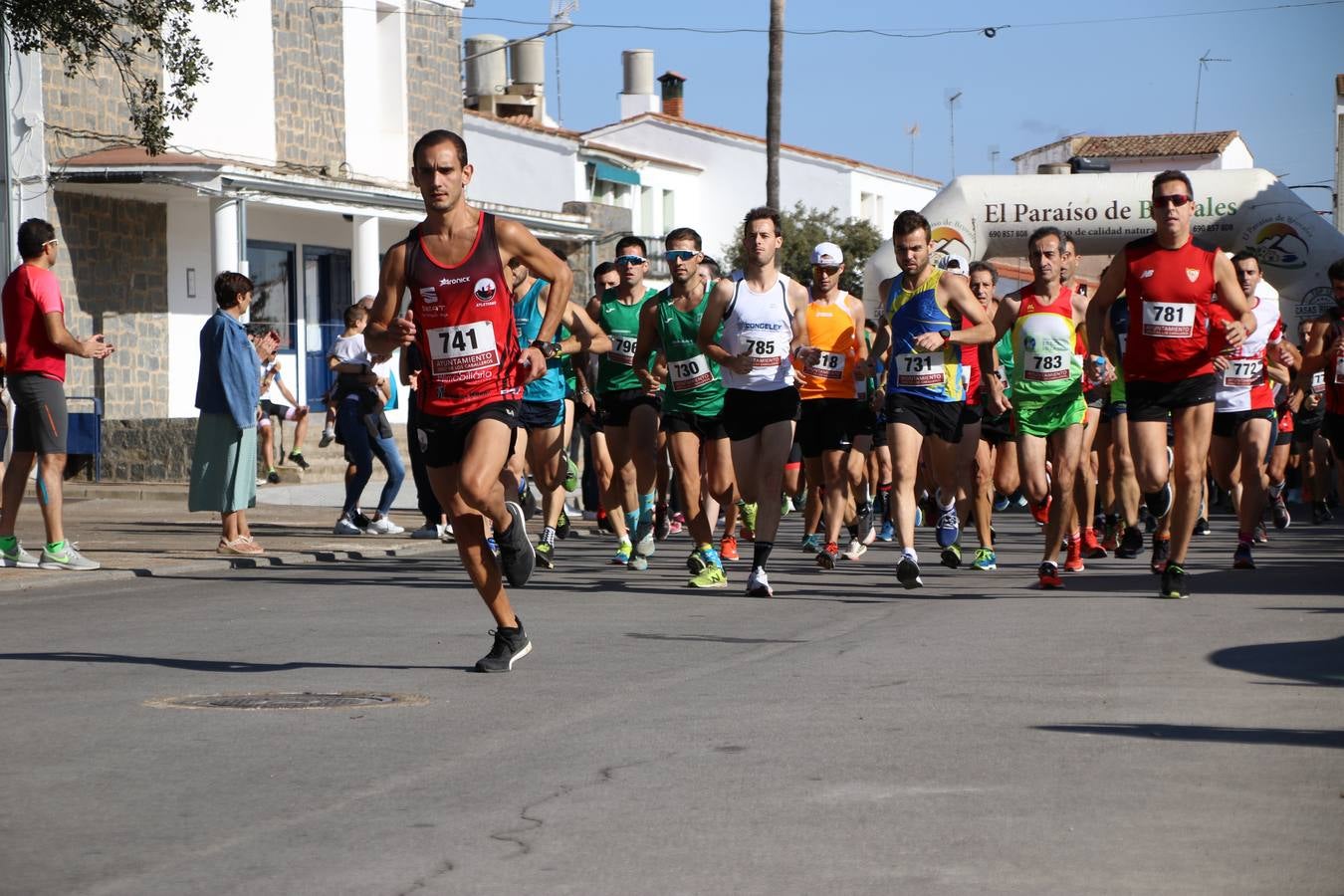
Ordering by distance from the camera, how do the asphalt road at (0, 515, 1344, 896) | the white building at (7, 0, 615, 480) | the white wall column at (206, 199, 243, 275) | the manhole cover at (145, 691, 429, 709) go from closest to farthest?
the asphalt road at (0, 515, 1344, 896) < the manhole cover at (145, 691, 429, 709) < the white building at (7, 0, 615, 480) < the white wall column at (206, 199, 243, 275)

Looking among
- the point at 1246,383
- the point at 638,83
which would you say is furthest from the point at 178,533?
the point at 638,83

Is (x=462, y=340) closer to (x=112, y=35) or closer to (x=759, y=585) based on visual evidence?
(x=759, y=585)

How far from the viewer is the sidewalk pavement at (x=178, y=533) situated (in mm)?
13945

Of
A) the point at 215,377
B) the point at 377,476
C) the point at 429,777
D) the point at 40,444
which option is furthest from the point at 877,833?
the point at 377,476

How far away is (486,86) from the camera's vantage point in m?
57.5

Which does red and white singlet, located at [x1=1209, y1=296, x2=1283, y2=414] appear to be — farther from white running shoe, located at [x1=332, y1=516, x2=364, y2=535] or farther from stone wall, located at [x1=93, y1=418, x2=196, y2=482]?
stone wall, located at [x1=93, y1=418, x2=196, y2=482]

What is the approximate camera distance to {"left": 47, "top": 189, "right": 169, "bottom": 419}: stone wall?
1128 inches

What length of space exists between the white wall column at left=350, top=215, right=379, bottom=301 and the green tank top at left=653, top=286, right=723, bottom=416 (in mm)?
20828

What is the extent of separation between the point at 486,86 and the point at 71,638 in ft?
161

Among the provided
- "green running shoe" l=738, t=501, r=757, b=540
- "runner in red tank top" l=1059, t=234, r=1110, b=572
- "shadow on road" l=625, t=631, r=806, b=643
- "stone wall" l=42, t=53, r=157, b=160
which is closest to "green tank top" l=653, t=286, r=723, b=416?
"green running shoe" l=738, t=501, r=757, b=540

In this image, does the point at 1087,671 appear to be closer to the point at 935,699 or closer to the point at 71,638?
the point at 935,699

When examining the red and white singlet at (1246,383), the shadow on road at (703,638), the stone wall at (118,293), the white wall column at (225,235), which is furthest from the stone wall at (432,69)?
the shadow on road at (703,638)

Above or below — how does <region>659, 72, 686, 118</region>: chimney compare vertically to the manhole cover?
above

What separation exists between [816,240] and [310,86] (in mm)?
26551
